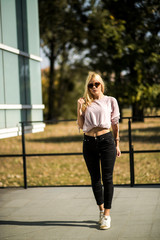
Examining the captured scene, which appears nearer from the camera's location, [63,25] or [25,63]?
[25,63]

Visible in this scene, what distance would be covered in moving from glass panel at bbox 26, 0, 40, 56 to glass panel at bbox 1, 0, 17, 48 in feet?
2.70

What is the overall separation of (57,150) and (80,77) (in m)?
21.3

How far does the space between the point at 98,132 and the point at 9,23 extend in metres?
5.74

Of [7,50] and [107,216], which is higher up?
[7,50]

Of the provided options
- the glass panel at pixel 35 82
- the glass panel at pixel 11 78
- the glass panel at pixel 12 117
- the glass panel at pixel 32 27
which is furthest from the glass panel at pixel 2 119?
the glass panel at pixel 32 27

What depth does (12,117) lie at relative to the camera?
940 centimetres

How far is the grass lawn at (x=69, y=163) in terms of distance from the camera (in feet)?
37.0

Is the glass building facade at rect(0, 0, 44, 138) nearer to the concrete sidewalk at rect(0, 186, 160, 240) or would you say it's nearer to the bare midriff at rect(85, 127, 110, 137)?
the concrete sidewalk at rect(0, 186, 160, 240)

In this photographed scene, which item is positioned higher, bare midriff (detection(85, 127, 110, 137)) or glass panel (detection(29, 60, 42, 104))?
glass panel (detection(29, 60, 42, 104))

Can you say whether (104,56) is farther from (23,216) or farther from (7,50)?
(23,216)

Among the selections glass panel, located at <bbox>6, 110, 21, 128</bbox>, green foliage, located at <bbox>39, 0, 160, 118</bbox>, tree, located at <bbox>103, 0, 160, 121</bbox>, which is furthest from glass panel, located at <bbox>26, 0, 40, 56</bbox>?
tree, located at <bbox>103, 0, 160, 121</bbox>

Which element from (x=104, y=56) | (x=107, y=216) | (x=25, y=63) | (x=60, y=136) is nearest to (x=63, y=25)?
(x=104, y=56)

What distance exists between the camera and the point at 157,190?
674 centimetres

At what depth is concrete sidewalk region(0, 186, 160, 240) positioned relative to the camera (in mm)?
4555
